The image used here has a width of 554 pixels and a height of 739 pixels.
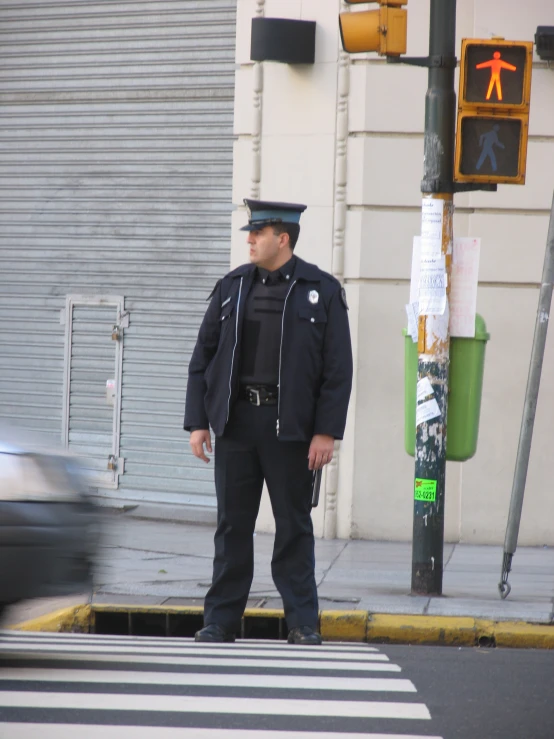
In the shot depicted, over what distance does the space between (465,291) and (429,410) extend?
27.3 inches

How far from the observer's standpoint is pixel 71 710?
4.09 meters

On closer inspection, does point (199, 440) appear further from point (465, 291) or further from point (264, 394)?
point (465, 291)

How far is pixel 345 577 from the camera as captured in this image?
25.0 ft

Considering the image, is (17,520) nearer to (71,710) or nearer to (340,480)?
(71,710)

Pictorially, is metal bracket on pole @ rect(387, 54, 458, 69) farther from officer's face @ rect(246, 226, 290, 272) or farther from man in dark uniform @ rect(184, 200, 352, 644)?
officer's face @ rect(246, 226, 290, 272)

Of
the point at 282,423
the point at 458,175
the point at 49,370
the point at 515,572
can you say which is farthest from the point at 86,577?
the point at 49,370

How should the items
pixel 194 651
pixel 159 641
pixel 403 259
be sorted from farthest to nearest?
pixel 403 259
pixel 159 641
pixel 194 651

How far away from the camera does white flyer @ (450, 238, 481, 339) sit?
22.8 ft

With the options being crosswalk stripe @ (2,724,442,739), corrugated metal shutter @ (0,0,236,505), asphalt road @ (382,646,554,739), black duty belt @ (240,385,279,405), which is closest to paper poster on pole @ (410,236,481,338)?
black duty belt @ (240,385,279,405)

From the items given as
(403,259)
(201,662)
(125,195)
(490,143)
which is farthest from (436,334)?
(125,195)

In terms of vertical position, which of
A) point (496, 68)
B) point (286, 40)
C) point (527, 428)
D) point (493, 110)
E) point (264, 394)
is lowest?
point (527, 428)

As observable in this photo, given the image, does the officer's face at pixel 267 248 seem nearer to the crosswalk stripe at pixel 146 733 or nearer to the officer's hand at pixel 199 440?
the officer's hand at pixel 199 440

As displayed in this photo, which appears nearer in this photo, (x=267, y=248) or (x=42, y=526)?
(x=42, y=526)

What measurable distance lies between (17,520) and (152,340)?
6425 millimetres
